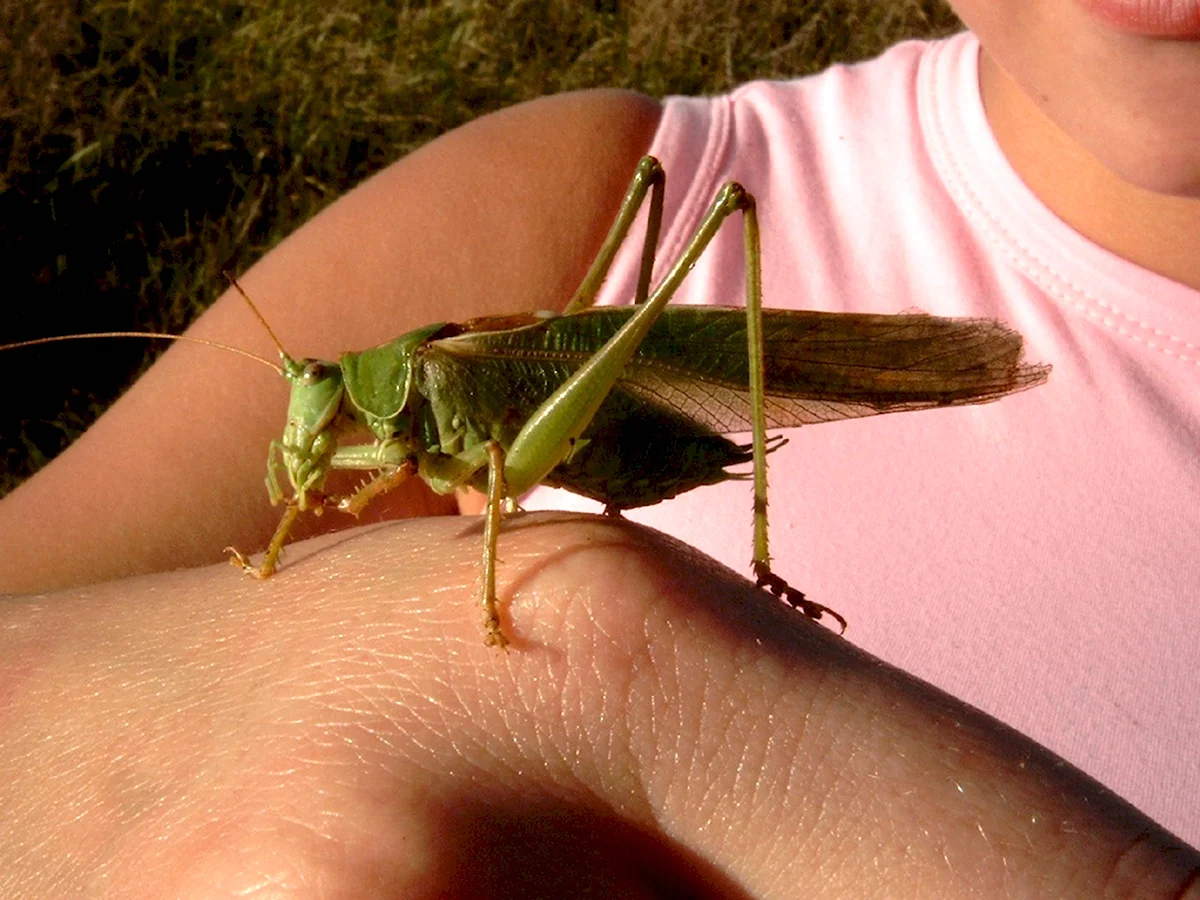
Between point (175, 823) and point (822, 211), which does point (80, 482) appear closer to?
point (175, 823)

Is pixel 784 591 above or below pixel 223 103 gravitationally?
below

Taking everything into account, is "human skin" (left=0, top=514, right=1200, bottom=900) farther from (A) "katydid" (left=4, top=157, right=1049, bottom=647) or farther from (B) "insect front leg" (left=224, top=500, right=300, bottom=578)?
(A) "katydid" (left=4, top=157, right=1049, bottom=647)

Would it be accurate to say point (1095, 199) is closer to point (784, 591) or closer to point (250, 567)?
point (784, 591)

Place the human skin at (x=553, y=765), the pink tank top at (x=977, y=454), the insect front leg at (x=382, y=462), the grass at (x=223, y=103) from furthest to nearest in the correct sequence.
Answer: the grass at (x=223, y=103) < the pink tank top at (x=977, y=454) < the insect front leg at (x=382, y=462) < the human skin at (x=553, y=765)

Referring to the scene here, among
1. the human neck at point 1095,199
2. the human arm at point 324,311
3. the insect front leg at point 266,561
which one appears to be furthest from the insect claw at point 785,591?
the human neck at point 1095,199

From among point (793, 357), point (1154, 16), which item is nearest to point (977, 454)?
point (793, 357)

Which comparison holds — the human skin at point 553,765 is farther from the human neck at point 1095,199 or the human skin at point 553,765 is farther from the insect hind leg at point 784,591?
the human neck at point 1095,199
